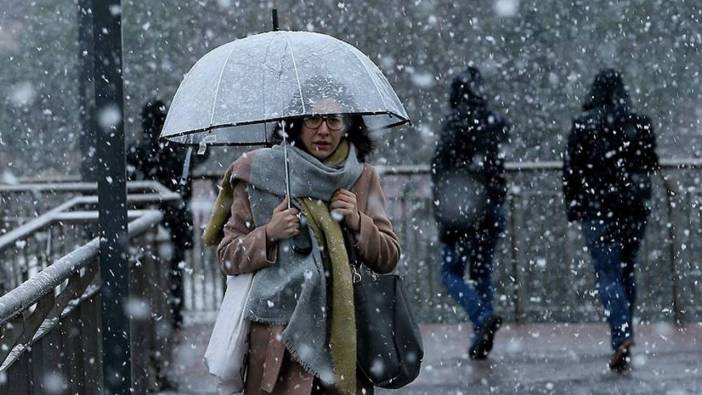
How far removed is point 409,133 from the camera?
15.6m

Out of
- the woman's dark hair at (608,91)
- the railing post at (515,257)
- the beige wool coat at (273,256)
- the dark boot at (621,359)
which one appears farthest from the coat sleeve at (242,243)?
the railing post at (515,257)

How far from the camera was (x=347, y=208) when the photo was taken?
4.00 m

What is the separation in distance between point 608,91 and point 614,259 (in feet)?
3.58

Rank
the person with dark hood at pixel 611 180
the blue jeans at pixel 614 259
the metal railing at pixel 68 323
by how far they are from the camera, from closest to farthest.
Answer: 1. the metal railing at pixel 68 323
2. the person with dark hood at pixel 611 180
3. the blue jeans at pixel 614 259

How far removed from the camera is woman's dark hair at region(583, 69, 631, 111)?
7.87m

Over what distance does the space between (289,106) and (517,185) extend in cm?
681

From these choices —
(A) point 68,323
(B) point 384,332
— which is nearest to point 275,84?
(B) point 384,332

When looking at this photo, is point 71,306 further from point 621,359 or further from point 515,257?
point 515,257

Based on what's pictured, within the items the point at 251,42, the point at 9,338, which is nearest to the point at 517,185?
the point at 251,42

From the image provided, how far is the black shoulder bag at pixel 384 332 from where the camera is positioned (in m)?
3.97

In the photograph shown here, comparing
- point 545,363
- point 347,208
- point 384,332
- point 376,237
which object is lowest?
point 545,363

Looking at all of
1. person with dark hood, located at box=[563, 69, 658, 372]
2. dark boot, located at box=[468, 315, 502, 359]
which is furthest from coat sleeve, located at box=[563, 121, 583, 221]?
dark boot, located at box=[468, 315, 502, 359]

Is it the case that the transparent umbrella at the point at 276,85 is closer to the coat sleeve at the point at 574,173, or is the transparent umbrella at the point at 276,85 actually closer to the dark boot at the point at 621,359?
the dark boot at the point at 621,359

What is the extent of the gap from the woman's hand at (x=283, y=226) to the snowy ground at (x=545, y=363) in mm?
3274
